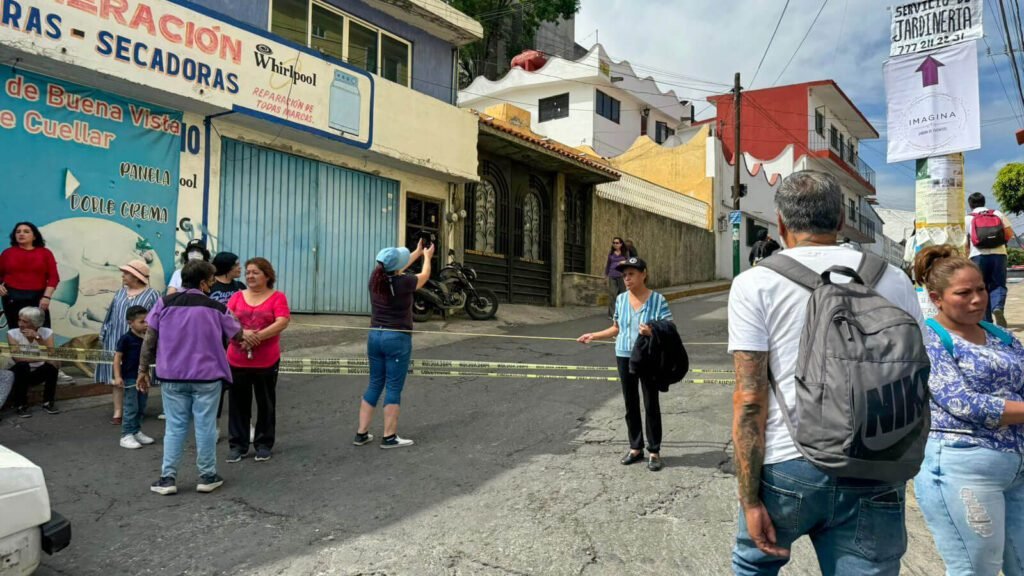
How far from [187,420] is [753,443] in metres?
3.93

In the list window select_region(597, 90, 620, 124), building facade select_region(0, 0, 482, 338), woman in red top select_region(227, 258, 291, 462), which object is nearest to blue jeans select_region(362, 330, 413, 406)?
woman in red top select_region(227, 258, 291, 462)

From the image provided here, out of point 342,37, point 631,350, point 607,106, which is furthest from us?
point 607,106

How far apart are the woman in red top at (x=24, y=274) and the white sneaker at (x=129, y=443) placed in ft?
7.93

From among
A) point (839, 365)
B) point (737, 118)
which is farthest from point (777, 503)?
point (737, 118)

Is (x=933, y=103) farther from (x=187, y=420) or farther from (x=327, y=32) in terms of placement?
(x=327, y=32)

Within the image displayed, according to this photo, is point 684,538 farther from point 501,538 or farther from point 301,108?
point 301,108

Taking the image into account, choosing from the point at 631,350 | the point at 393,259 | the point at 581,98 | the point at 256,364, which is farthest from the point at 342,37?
the point at 581,98

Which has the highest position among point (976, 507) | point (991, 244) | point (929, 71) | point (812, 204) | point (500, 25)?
point (500, 25)

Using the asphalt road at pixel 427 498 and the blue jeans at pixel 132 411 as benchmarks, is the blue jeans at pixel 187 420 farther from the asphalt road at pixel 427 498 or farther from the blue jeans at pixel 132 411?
the blue jeans at pixel 132 411

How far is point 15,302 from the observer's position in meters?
7.08

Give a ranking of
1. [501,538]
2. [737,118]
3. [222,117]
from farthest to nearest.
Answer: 1. [737,118]
2. [222,117]
3. [501,538]

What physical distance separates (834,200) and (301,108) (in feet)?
33.4

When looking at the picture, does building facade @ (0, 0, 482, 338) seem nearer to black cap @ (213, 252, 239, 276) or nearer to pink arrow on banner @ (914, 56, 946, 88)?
black cap @ (213, 252, 239, 276)

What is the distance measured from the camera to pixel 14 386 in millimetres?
6391
